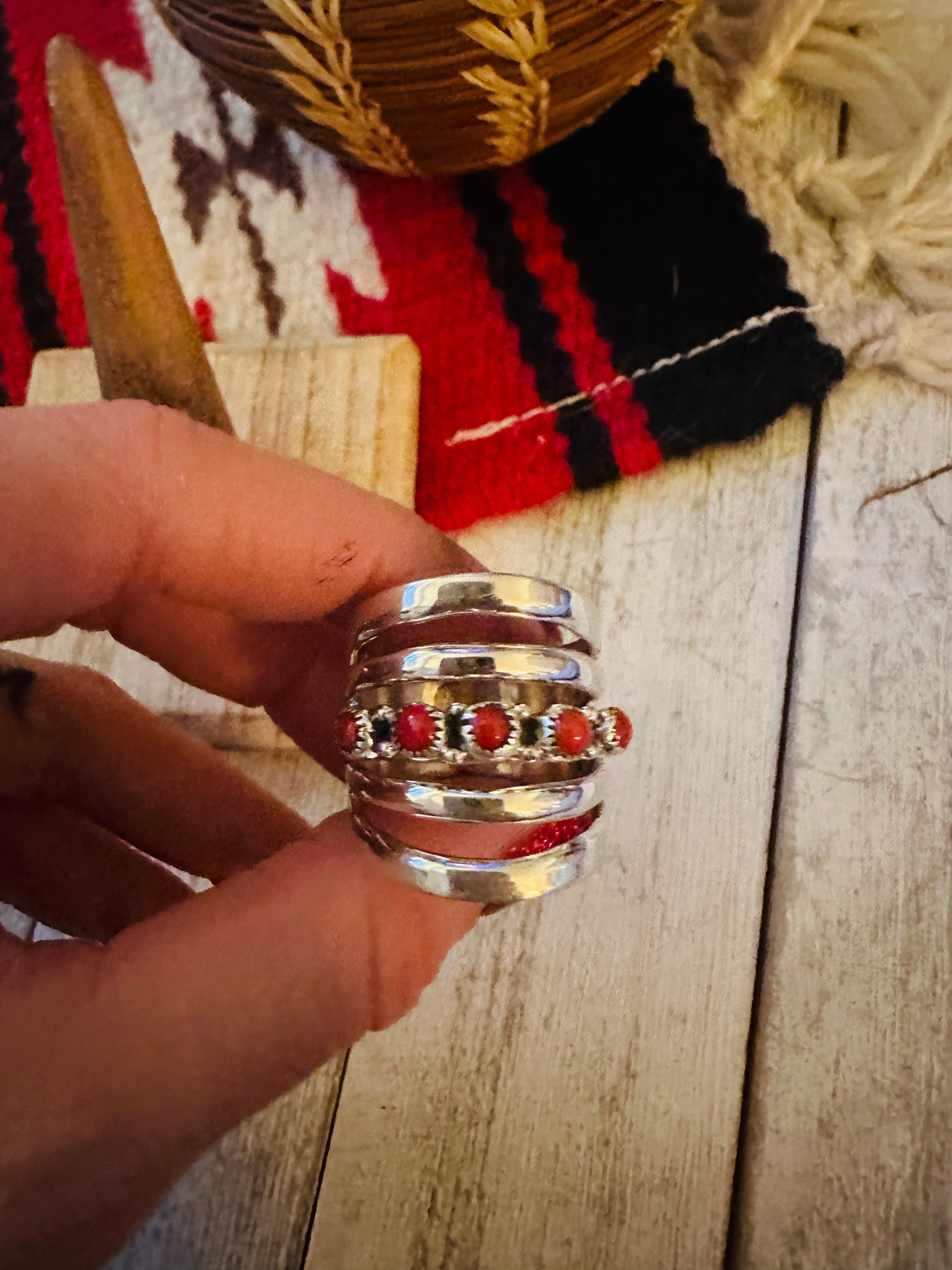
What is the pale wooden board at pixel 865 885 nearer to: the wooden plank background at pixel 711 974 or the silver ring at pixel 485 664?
the wooden plank background at pixel 711 974

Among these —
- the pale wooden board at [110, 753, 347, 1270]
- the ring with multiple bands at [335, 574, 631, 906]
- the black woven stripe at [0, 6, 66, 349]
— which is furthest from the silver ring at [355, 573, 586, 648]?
the black woven stripe at [0, 6, 66, 349]

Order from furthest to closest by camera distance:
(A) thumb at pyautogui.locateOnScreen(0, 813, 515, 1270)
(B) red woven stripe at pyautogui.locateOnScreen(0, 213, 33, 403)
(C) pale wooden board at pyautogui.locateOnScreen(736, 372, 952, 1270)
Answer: (B) red woven stripe at pyautogui.locateOnScreen(0, 213, 33, 403) → (C) pale wooden board at pyautogui.locateOnScreen(736, 372, 952, 1270) → (A) thumb at pyautogui.locateOnScreen(0, 813, 515, 1270)

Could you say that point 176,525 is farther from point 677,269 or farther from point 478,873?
point 677,269

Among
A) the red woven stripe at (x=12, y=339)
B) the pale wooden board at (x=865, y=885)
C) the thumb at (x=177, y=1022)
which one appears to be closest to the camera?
the thumb at (x=177, y=1022)

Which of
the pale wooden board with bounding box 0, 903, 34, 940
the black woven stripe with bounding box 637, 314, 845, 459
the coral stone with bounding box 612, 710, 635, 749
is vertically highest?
the coral stone with bounding box 612, 710, 635, 749

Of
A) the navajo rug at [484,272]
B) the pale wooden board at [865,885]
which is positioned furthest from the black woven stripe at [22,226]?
the pale wooden board at [865,885]

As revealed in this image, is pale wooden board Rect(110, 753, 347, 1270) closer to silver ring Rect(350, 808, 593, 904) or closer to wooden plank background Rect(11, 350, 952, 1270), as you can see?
wooden plank background Rect(11, 350, 952, 1270)
